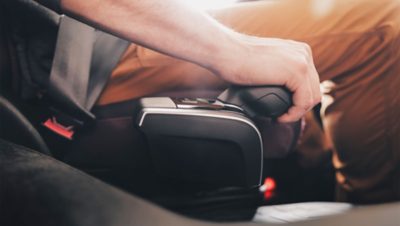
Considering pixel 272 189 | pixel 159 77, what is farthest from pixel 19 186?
pixel 272 189

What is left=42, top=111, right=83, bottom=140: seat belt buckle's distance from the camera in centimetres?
48

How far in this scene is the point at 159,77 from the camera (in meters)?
0.53

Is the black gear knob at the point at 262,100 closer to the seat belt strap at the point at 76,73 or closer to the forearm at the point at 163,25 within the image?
the forearm at the point at 163,25

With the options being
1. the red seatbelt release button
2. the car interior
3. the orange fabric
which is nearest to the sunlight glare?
the orange fabric

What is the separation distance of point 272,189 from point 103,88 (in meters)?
0.42

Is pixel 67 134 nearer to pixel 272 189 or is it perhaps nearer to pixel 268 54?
pixel 268 54

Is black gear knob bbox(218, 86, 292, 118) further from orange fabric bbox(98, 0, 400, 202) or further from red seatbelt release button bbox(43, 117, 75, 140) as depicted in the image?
red seatbelt release button bbox(43, 117, 75, 140)

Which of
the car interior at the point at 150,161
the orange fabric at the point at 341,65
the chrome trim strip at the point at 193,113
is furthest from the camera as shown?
the orange fabric at the point at 341,65

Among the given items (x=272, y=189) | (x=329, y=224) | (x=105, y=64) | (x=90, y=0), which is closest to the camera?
(x=329, y=224)

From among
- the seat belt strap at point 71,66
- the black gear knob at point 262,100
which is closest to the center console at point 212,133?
the black gear knob at point 262,100

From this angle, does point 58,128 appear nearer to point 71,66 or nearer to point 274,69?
point 71,66

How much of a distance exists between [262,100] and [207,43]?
0.31 feet

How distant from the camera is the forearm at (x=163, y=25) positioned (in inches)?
16.0

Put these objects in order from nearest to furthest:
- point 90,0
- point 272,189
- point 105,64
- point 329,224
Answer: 1. point 329,224
2. point 90,0
3. point 105,64
4. point 272,189
